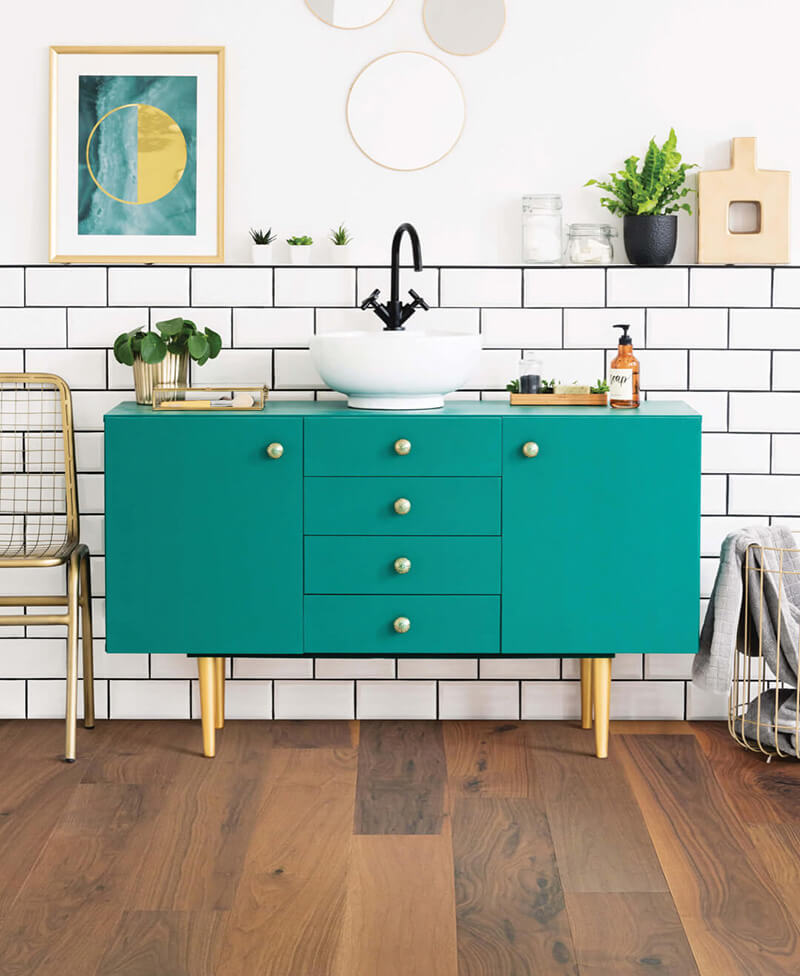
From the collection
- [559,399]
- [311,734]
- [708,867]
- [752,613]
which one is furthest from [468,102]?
[708,867]

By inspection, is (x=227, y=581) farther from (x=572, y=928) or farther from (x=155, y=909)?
(x=572, y=928)

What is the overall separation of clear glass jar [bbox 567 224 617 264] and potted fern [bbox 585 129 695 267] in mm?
51

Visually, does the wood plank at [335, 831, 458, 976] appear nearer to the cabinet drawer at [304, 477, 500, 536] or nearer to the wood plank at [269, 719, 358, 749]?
the wood plank at [269, 719, 358, 749]

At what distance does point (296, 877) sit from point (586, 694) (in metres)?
1.14

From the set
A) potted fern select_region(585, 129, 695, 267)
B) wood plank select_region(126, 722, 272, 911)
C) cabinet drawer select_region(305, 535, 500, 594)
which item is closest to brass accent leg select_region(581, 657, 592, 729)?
cabinet drawer select_region(305, 535, 500, 594)

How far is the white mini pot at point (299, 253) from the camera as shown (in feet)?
9.72

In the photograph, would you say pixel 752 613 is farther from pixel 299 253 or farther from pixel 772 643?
pixel 299 253

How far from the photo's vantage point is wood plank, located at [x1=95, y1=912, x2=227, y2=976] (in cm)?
188

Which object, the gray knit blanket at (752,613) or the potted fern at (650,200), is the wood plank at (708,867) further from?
the potted fern at (650,200)

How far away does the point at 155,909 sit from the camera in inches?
81.7

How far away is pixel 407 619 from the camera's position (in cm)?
270

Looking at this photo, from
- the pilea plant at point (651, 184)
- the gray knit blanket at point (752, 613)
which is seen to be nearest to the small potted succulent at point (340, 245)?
the pilea plant at point (651, 184)

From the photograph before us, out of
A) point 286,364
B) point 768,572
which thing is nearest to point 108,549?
point 286,364

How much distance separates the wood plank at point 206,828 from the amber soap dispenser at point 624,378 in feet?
4.17
